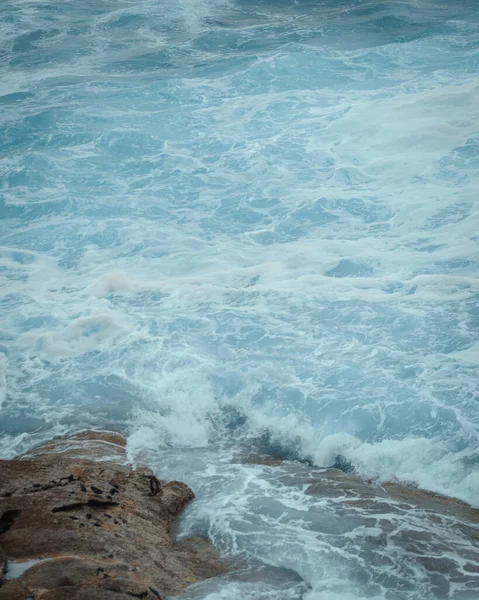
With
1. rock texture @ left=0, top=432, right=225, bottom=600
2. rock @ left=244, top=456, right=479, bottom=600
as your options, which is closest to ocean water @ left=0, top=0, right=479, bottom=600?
rock @ left=244, top=456, right=479, bottom=600

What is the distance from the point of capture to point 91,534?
5930 mm

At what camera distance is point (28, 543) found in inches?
223

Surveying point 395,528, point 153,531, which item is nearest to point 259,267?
point 395,528

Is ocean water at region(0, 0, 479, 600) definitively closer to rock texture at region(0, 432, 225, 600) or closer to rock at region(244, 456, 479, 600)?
rock at region(244, 456, 479, 600)

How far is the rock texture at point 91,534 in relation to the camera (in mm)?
5219

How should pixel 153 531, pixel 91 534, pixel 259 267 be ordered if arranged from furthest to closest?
pixel 259 267 < pixel 153 531 < pixel 91 534

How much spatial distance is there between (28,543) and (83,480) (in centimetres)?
122

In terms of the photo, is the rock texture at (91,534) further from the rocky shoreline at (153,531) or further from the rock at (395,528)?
the rock at (395,528)

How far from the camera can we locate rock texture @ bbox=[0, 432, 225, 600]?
17.1ft

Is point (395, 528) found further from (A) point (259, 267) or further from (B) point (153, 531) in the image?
(A) point (259, 267)

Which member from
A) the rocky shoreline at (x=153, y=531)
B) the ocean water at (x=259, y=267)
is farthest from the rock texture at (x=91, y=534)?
the ocean water at (x=259, y=267)

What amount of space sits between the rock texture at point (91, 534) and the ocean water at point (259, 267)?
0.33 m

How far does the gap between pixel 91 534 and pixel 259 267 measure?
24.6ft

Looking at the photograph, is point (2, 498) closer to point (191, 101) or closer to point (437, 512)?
point (437, 512)
